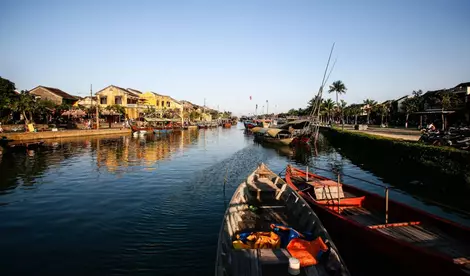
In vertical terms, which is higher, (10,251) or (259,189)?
(259,189)

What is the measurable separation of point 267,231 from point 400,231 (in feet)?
16.3

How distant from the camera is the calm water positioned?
10.2 m

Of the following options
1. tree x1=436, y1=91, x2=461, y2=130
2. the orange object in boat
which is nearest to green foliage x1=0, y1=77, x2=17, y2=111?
the orange object in boat

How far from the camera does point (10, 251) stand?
10867 mm

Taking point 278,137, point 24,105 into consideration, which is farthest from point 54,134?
point 278,137

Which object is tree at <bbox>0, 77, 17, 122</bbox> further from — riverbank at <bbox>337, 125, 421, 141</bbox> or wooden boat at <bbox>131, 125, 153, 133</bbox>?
riverbank at <bbox>337, 125, 421, 141</bbox>

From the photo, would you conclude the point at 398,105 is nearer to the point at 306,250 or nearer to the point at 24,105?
the point at 306,250

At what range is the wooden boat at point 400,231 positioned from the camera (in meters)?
7.56

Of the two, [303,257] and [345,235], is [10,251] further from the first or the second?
[345,235]

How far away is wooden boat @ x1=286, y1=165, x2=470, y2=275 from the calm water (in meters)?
5.50

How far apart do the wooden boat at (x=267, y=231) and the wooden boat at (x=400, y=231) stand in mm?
→ 1515

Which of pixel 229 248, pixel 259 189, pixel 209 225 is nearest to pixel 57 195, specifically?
pixel 209 225

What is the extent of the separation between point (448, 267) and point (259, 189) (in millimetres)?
9047

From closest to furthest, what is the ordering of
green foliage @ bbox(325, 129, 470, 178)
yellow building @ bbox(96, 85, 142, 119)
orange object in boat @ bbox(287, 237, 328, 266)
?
orange object in boat @ bbox(287, 237, 328, 266) < green foliage @ bbox(325, 129, 470, 178) < yellow building @ bbox(96, 85, 142, 119)
